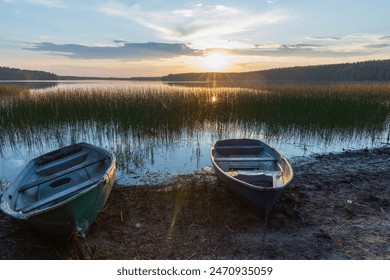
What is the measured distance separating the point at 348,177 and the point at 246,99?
7.23 metres

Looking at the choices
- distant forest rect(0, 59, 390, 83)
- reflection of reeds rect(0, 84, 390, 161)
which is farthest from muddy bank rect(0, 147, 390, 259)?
distant forest rect(0, 59, 390, 83)

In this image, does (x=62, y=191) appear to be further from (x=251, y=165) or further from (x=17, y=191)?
(x=251, y=165)

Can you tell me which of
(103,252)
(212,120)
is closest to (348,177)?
(103,252)

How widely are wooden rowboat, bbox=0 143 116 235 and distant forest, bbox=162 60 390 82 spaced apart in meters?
58.2

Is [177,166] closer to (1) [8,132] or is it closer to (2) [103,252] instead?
(2) [103,252]

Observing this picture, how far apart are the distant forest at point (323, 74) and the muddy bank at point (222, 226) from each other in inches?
2282

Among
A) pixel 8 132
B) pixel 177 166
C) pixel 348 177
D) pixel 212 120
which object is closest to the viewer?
pixel 348 177

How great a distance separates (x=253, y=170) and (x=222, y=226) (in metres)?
1.56

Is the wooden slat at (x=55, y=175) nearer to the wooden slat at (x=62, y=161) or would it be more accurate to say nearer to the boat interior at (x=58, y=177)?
the boat interior at (x=58, y=177)

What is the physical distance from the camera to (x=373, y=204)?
447 centimetres

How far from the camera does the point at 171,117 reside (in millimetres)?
10000

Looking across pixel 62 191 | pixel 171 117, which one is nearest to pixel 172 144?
pixel 171 117

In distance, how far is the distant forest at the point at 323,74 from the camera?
181 ft

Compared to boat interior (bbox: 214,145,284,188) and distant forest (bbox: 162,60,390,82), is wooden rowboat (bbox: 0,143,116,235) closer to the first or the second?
boat interior (bbox: 214,145,284,188)
